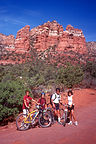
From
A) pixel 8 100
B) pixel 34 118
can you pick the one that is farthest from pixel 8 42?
pixel 34 118

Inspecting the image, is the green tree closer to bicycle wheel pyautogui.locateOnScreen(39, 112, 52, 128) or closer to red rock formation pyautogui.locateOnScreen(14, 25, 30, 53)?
bicycle wheel pyautogui.locateOnScreen(39, 112, 52, 128)

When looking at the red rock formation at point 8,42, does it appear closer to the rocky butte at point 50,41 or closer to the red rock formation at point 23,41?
the rocky butte at point 50,41

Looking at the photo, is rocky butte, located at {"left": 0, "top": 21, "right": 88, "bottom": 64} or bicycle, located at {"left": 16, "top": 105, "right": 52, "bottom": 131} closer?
bicycle, located at {"left": 16, "top": 105, "right": 52, "bottom": 131}

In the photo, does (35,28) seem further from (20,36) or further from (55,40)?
(55,40)

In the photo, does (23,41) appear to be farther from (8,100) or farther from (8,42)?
(8,100)

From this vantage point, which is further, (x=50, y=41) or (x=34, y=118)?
(x=50, y=41)

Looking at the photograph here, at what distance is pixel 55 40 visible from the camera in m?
70.8

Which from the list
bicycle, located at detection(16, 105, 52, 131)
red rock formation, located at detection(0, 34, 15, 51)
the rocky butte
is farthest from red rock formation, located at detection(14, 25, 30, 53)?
bicycle, located at detection(16, 105, 52, 131)

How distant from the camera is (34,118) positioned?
4871mm

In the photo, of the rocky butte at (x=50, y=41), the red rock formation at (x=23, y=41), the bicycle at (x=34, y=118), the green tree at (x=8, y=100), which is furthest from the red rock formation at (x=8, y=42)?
the bicycle at (x=34, y=118)

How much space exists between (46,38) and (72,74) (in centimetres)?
6072

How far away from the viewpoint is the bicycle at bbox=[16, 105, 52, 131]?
4859 mm

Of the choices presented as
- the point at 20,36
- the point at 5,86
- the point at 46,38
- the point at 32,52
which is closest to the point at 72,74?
the point at 5,86

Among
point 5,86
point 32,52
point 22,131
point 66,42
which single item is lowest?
point 22,131
